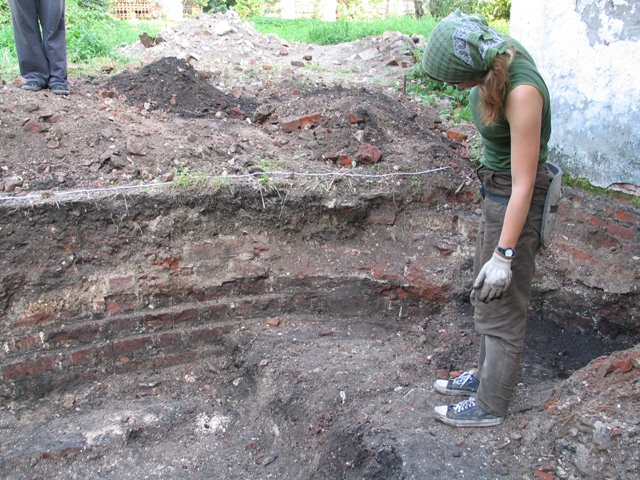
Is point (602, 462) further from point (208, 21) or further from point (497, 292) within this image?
point (208, 21)

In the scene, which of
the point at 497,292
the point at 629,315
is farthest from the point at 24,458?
the point at 629,315

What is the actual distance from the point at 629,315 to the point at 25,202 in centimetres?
375

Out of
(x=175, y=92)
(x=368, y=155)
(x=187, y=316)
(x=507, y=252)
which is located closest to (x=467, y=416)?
(x=507, y=252)

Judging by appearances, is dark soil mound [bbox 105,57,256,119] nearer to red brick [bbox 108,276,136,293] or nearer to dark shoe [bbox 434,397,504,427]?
red brick [bbox 108,276,136,293]

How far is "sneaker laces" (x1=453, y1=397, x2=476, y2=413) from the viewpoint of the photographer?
2.63 m

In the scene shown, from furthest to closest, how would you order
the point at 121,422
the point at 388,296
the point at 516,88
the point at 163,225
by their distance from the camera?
the point at 388,296 → the point at 163,225 → the point at 121,422 → the point at 516,88

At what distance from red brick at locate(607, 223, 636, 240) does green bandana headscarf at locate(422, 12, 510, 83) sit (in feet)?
6.12

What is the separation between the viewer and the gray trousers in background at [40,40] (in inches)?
182

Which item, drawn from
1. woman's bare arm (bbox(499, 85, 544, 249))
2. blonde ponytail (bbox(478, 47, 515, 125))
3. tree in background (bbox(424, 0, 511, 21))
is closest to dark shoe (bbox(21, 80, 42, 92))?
blonde ponytail (bbox(478, 47, 515, 125))

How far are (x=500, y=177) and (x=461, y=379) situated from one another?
1141 millimetres

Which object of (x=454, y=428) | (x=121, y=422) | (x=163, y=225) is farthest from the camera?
(x=163, y=225)

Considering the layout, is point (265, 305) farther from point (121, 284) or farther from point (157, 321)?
point (121, 284)

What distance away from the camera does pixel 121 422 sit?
320 centimetres

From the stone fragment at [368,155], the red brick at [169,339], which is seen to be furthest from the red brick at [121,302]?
the stone fragment at [368,155]
